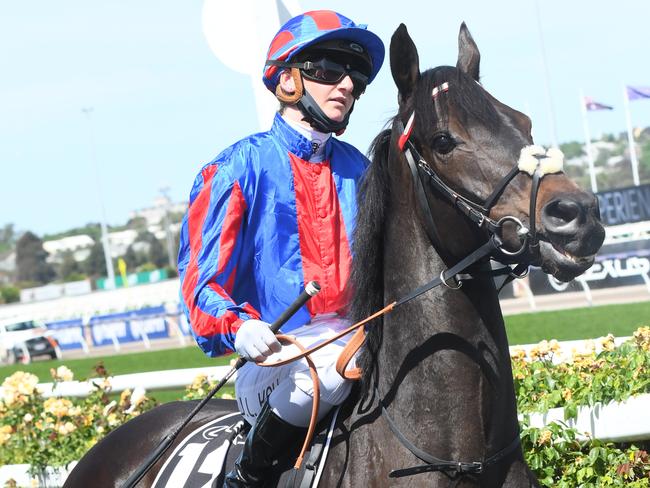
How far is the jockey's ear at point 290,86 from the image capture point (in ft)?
9.21

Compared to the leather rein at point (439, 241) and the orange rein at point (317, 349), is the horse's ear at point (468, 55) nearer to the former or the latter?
the leather rein at point (439, 241)

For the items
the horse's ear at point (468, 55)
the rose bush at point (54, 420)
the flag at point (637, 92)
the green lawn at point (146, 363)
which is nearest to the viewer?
the horse's ear at point (468, 55)

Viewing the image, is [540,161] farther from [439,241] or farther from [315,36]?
[315,36]

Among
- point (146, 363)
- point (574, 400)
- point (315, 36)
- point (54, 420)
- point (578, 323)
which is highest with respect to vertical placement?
point (315, 36)

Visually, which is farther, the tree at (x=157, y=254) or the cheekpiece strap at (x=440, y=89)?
the tree at (x=157, y=254)

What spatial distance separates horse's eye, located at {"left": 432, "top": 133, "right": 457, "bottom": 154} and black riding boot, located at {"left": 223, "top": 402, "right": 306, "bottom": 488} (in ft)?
2.99

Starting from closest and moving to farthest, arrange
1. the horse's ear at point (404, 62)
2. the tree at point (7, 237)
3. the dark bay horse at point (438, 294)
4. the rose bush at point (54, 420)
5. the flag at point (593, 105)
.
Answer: the dark bay horse at point (438, 294) < the horse's ear at point (404, 62) < the rose bush at point (54, 420) < the flag at point (593, 105) < the tree at point (7, 237)

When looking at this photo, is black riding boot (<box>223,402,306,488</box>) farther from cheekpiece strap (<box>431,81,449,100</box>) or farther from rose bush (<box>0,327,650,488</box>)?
rose bush (<box>0,327,650,488</box>)

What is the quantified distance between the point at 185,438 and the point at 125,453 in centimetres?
35

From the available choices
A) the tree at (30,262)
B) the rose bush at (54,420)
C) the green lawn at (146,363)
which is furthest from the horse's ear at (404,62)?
the tree at (30,262)

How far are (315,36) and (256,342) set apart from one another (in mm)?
954

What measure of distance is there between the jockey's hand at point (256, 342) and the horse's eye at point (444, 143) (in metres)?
0.67

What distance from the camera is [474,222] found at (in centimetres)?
240

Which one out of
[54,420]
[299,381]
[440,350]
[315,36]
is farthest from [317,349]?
[54,420]
